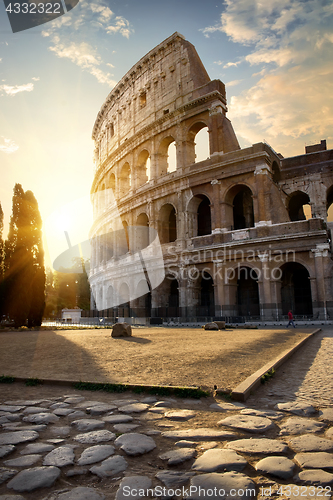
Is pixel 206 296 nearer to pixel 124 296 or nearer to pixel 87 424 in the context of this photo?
pixel 124 296

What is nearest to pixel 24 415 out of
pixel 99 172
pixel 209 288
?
pixel 209 288

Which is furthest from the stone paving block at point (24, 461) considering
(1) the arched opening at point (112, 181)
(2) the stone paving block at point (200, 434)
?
(1) the arched opening at point (112, 181)

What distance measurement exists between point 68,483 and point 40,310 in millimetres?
20116

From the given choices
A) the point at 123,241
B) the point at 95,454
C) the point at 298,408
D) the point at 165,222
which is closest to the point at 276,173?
the point at 165,222

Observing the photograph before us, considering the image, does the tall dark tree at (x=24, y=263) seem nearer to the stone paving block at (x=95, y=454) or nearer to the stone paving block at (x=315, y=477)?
the stone paving block at (x=95, y=454)

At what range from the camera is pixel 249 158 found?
71.2 ft

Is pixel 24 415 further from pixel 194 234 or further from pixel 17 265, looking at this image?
pixel 194 234

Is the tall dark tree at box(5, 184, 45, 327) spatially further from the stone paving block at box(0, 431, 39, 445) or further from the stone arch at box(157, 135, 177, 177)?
the stone paving block at box(0, 431, 39, 445)

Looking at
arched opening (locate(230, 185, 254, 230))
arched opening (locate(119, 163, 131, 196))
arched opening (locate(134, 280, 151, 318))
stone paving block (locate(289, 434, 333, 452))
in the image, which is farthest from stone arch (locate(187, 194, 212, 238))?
stone paving block (locate(289, 434, 333, 452))

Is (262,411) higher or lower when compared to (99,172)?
lower

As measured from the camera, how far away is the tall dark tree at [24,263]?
19.9m

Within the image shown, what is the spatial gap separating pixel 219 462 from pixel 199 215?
25.9m

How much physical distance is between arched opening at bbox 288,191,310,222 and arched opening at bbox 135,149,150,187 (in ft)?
41.0

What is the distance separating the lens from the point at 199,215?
27781 mm
